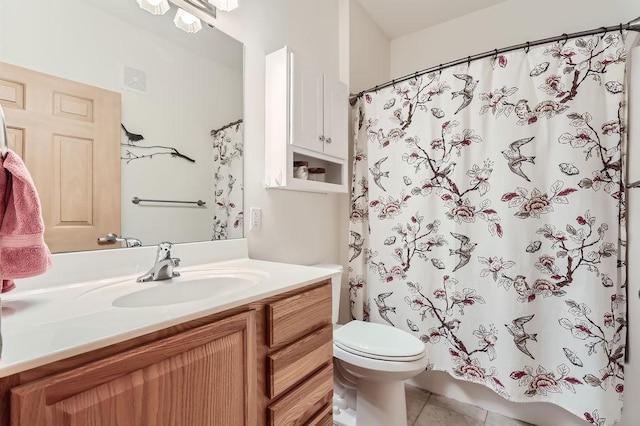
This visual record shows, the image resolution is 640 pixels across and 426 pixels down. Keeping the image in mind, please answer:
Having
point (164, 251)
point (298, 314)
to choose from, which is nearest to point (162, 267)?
point (164, 251)

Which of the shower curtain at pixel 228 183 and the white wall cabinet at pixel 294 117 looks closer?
the shower curtain at pixel 228 183

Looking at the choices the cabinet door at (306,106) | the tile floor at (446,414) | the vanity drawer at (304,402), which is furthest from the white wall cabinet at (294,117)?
the tile floor at (446,414)

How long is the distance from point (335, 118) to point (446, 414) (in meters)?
1.79

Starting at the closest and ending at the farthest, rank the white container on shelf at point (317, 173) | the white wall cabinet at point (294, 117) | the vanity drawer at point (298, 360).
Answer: the vanity drawer at point (298, 360) < the white wall cabinet at point (294, 117) < the white container on shelf at point (317, 173)

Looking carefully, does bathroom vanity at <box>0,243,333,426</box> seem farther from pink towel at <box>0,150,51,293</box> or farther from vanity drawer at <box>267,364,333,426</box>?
pink towel at <box>0,150,51,293</box>

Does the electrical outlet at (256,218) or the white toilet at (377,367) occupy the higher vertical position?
the electrical outlet at (256,218)

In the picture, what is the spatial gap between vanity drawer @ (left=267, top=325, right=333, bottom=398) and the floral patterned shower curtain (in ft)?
3.12

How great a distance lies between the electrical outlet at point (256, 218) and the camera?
145cm

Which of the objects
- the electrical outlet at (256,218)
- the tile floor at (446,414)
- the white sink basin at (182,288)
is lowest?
the tile floor at (446,414)

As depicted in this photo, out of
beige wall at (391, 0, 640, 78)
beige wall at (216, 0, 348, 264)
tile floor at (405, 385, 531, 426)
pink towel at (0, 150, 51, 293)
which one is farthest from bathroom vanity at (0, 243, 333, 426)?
beige wall at (391, 0, 640, 78)

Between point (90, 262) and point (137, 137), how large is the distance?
0.45 m

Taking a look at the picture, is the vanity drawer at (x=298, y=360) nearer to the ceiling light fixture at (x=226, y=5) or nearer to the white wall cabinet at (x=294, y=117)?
the white wall cabinet at (x=294, y=117)

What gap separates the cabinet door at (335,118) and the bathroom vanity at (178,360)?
0.92m

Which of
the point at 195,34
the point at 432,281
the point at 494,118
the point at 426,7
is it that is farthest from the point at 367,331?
the point at 426,7
